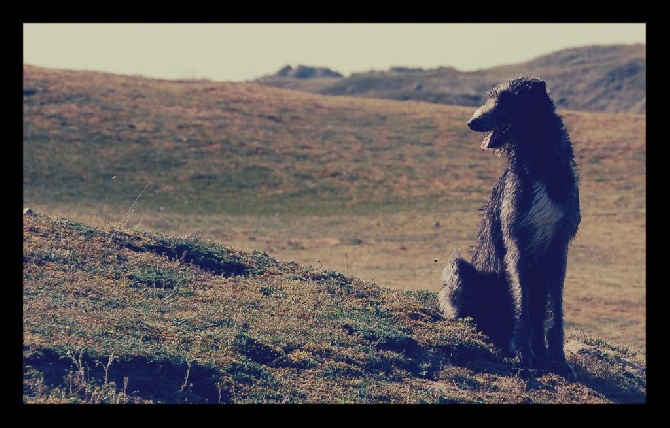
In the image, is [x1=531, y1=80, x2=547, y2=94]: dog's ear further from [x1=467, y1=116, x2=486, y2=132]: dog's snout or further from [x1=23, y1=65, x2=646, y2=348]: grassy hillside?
[x1=23, y1=65, x2=646, y2=348]: grassy hillside

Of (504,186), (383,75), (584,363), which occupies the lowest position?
(584,363)

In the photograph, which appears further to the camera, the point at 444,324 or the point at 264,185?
the point at 264,185

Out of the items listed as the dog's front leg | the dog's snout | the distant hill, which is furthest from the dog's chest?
the distant hill

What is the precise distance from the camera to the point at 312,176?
41812 millimetres

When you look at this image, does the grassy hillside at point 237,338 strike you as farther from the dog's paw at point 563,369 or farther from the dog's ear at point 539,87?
the dog's ear at point 539,87

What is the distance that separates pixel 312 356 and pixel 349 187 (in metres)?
29.2

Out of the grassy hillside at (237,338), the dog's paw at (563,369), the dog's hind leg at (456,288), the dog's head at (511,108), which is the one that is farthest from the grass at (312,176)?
the dog's head at (511,108)

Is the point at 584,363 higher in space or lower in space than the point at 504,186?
lower

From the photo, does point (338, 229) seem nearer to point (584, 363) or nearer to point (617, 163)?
point (617, 163)

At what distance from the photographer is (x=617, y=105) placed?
103812mm

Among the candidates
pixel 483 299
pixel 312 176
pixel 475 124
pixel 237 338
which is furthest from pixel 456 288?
pixel 312 176

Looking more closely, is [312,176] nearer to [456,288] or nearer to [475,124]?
[456,288]

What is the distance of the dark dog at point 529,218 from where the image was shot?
39.4ft
